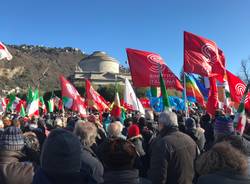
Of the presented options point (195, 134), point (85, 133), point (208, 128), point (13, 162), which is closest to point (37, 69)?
point (208, 128)

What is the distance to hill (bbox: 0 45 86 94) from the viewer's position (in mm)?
110375

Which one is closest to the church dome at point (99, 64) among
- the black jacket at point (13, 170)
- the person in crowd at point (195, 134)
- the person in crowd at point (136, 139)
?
the person in crowd at point (195, 134)

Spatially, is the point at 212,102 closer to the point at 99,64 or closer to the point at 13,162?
the point at 13,162

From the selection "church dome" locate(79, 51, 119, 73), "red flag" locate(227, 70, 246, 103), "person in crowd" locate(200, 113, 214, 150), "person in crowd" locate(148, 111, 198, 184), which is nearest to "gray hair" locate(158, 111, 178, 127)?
"person in crowd" locate(148, 111, 198, 184)

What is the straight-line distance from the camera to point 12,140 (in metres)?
3.67

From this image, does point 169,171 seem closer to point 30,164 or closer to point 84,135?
point 84,135

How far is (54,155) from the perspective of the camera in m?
2.66

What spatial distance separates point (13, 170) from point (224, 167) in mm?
→ 1872

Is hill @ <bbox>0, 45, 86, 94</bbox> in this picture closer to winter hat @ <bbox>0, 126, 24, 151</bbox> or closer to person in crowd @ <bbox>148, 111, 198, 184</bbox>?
person in crowd @ <bbox>148, 111, 198, 184</bbox>

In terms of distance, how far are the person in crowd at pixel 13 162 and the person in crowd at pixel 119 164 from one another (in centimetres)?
79

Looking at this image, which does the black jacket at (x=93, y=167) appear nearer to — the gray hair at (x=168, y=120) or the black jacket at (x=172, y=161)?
the black jacket at (x=172, y=161)

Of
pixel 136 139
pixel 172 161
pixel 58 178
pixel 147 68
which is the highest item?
pixel 147 68

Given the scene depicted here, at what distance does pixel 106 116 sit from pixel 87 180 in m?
10.3

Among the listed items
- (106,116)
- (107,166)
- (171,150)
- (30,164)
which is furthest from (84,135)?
(106,116)
